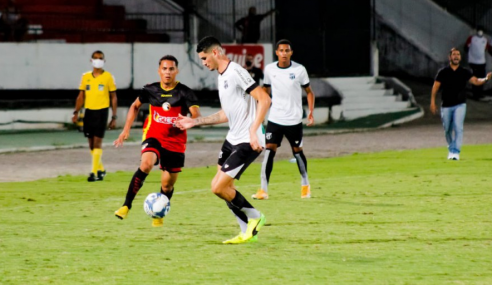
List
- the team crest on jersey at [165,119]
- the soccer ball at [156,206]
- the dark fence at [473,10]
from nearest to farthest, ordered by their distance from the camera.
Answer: the soccer ball at [156,206], the team crest on jersey at [165,119], the dark fence at [473,10]

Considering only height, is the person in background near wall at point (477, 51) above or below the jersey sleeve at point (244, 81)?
below

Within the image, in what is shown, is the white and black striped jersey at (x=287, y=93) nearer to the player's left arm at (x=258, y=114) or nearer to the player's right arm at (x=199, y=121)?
the player's right arm at (x=199, y=121)

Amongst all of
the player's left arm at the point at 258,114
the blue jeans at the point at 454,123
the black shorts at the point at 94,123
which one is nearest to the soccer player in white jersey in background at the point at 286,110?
the black shorts at the point at 94,123

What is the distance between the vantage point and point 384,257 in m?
9.21

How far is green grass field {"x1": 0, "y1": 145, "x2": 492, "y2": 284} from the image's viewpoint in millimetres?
8500

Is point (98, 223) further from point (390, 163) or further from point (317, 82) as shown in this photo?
point (317, 82)

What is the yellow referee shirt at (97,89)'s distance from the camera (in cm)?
1734

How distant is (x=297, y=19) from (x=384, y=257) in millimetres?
26769

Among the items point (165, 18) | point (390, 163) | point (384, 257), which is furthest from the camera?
point (165, 18)

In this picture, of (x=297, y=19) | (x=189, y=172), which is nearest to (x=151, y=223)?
(x=189, y=172)

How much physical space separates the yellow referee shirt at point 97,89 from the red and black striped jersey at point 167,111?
5.67 meters

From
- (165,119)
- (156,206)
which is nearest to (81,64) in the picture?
(165,119)

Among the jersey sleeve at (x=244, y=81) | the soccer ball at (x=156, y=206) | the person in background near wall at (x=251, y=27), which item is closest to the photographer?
the jersey sleeve at (x=244, y=81)

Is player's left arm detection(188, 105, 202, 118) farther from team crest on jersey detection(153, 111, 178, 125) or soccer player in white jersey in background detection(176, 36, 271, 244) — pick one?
soccer player in white jersey in background detection(176, 36, 271, 244)
